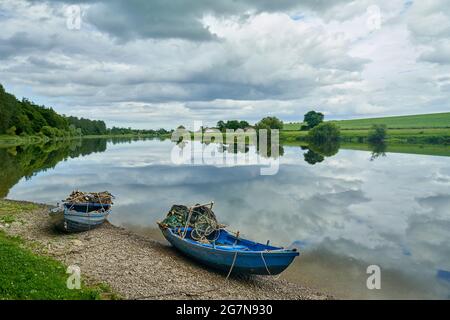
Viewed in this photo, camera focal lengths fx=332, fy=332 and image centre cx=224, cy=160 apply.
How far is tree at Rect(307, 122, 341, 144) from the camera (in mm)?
133500

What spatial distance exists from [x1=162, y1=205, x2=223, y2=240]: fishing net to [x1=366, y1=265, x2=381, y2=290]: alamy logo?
8.33m

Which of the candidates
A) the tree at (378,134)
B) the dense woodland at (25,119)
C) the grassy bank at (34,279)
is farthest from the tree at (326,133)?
the grassy bank at (34,279)

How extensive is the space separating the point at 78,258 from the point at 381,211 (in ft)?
83.9

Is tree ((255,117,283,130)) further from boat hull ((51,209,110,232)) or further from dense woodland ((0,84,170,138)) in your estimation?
boat hull ((51,209,110,232))

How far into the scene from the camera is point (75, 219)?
2178 centimetres

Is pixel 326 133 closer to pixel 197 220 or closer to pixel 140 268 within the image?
pixel 197 220

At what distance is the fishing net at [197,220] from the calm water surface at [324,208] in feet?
13.3

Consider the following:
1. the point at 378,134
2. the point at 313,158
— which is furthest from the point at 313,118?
the point at 313,158

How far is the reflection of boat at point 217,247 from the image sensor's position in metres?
15.5

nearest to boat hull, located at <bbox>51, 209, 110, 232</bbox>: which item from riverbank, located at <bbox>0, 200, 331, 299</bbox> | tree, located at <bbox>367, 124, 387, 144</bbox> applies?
riverbank, located at <bbox>0, 200, 331, 299</bbox>

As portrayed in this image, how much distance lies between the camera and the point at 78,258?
17.0 m
